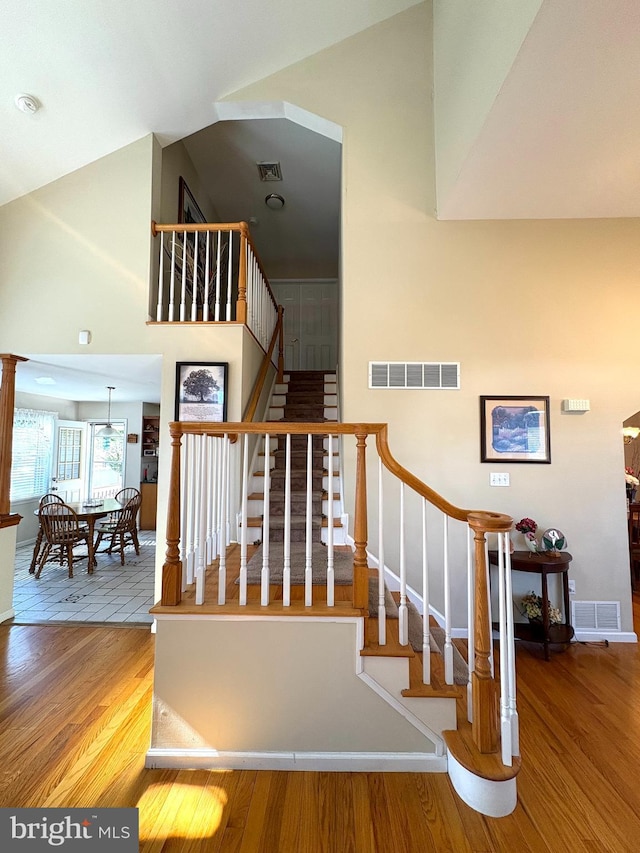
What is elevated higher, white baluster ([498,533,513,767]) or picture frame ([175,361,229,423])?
picture frame ([175,361,229,423])

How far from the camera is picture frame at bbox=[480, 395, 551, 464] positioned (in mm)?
3295

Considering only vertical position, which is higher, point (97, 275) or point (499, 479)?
point (97, 275)

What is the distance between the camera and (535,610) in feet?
10.1

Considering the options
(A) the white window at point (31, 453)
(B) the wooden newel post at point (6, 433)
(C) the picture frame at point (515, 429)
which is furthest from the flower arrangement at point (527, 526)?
(A) the white window at point (31, 453)

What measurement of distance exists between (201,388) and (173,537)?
1.69 m

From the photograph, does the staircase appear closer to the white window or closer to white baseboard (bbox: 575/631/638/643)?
white baseboard (bbox: 575/631/638/643)

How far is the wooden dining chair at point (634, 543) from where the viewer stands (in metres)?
4.63

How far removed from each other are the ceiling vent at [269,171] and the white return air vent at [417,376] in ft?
11.1

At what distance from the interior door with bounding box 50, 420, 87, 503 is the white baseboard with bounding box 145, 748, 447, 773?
670 cm

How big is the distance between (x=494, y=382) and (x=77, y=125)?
4.04 meters

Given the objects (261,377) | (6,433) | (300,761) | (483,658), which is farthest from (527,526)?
(6,433)

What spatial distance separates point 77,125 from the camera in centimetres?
326

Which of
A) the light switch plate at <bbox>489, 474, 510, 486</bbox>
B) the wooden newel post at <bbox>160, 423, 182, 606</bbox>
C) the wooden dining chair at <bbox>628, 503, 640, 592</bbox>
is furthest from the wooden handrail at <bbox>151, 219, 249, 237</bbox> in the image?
the wooden dining chair at <bbox>628, 503, 640, 592</bbox>

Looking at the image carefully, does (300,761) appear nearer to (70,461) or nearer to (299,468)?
(299,468)
